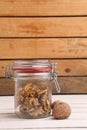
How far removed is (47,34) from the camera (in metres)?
1.47

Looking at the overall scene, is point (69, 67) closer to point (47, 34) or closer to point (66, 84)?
point (66, 84)

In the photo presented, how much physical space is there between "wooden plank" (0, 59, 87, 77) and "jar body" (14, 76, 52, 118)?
54 centimetres

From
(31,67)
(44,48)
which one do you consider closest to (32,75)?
(31,67)

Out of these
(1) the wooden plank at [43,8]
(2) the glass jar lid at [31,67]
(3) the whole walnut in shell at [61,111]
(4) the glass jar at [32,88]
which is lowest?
(3) the whole walnut in shell at [61,111]

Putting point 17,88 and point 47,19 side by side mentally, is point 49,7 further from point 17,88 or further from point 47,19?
point 17,88

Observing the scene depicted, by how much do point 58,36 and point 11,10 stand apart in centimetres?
26

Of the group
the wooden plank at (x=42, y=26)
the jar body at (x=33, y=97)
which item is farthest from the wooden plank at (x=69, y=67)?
the jar body at (x=33, y=97)

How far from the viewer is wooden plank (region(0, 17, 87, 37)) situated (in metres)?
1.47

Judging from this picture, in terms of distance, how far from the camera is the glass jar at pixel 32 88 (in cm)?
89

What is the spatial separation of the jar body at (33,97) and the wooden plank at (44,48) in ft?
1.76

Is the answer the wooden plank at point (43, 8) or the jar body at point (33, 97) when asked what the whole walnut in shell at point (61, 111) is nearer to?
the jar body at point (33, 97)

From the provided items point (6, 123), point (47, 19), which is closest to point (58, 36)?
point (47, 19)

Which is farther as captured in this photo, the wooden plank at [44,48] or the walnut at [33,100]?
the wooden plank at [44,48]

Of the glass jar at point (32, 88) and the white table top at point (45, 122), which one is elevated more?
the glass jar at point (32, 88)
